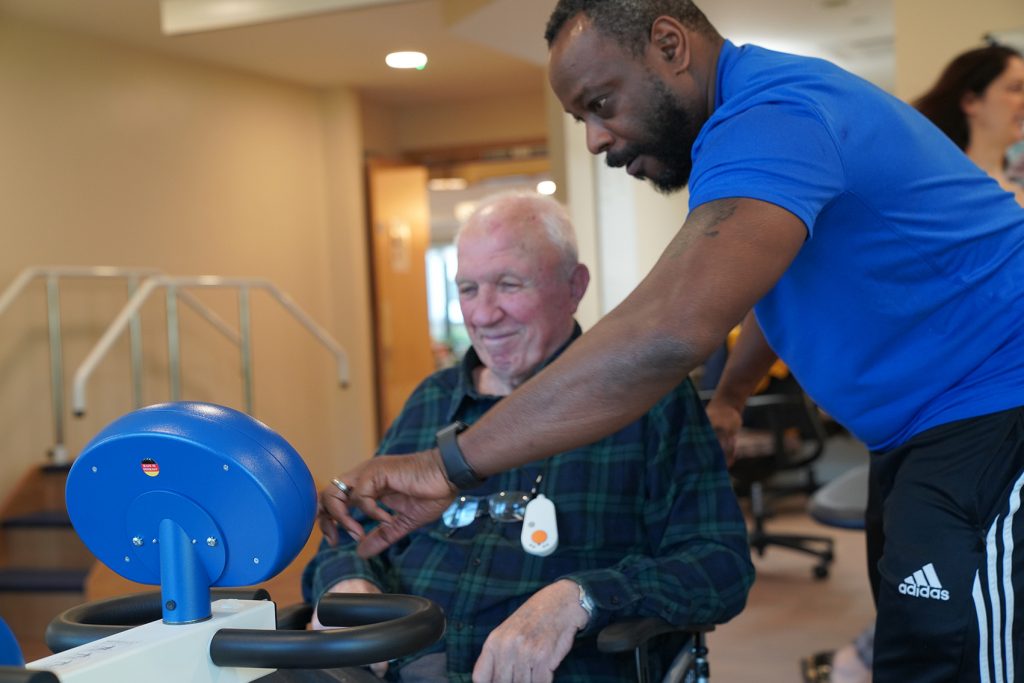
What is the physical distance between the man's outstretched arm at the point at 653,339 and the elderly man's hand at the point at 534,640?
0.53m

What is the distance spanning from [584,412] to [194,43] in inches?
242

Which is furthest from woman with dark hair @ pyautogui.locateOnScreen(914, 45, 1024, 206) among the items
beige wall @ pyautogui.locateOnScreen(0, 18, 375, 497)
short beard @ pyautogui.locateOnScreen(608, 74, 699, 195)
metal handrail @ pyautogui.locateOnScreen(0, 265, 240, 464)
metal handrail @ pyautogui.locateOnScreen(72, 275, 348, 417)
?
beige wall @ pyautogui.locateOnScreen(0, 18, 375, 497)

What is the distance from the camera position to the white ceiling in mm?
5613

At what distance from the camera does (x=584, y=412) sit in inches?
44.6

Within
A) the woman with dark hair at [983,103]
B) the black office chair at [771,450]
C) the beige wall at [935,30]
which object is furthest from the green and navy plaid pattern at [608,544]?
the black office chair at [771,450]

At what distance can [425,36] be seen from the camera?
22.0 ft

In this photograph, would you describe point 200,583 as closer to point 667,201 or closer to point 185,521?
point 185,521

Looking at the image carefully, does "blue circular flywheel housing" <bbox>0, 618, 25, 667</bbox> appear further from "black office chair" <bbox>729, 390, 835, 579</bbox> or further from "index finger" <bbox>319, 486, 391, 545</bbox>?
"black office chair" <bbox>729, 390, 835, 579</bbox>

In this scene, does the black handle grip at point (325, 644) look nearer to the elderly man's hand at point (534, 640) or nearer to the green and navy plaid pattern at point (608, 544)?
the elderly man's hand at point (534, 640)

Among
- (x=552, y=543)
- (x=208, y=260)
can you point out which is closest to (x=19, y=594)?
(x=208, y=260)

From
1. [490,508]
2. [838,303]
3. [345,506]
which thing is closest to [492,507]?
[490,508]

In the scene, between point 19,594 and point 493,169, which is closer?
point 19,594

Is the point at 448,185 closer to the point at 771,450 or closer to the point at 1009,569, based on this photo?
the point at 771,450

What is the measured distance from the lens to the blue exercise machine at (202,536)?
3.43ft
